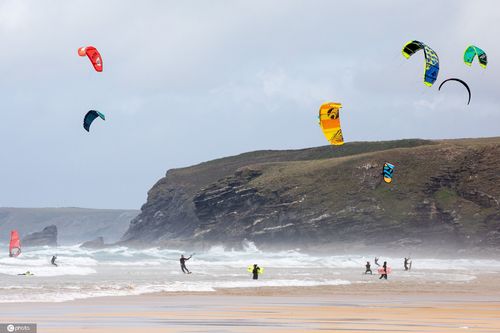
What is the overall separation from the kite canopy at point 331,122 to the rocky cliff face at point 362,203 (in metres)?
70.2

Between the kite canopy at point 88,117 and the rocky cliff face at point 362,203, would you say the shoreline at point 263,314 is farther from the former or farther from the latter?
the rocky cliff face at point 362,203

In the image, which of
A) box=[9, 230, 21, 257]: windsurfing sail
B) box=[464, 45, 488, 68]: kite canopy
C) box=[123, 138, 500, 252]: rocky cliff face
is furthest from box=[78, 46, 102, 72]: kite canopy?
box=[123, 138, 500, 252]: rocky cliff face

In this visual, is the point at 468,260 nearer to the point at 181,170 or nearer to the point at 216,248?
the point at 216,248

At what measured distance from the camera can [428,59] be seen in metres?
41.1

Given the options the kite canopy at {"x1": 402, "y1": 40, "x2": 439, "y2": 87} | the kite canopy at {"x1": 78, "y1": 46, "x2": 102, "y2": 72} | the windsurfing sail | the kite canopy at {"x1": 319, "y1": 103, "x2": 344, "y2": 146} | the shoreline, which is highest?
the kite canopy at {"x1": 78, "y1": 46, "x2": 102, "y2": 72}

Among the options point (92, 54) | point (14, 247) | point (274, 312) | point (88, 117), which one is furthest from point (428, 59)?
point (14, 247)

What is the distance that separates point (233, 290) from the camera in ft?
129

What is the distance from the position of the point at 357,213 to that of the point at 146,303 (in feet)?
313

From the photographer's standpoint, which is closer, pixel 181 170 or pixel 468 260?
pixel 468 260

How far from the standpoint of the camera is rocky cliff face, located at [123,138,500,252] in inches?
4619

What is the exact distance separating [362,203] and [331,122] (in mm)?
84907

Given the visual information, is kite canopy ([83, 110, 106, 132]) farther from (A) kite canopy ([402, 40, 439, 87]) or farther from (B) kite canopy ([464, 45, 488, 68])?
(B) kite canopy ([464, 45, 488, 68])

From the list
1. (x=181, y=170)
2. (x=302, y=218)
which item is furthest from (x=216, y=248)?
(x=181, y=170)

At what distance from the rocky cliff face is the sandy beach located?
77.4 m
